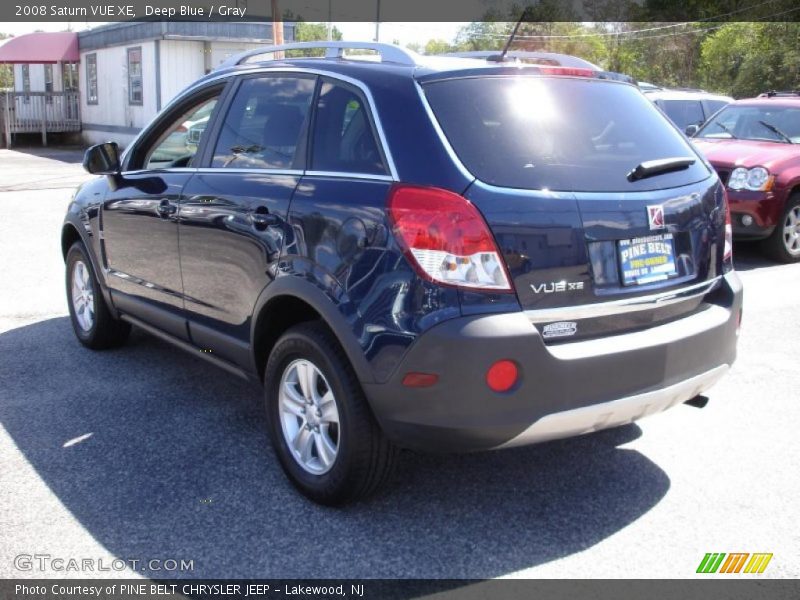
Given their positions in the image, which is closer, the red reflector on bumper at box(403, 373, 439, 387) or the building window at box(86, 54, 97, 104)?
the red reflector on bumper at box(403, 373, 439, 387)

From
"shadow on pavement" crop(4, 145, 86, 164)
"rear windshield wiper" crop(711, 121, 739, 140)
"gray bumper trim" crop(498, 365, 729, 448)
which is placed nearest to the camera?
"gray bumper trim" crop(498, 365, 729, 448)

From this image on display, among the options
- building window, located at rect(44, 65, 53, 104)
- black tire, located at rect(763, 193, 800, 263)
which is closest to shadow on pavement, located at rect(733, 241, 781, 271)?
black tire, located at rect(763, 193, 800, 263)

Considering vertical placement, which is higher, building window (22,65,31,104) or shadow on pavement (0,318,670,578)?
building window (22,65,31,104)

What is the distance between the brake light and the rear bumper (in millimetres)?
1173

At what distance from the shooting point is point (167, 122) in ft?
17.1

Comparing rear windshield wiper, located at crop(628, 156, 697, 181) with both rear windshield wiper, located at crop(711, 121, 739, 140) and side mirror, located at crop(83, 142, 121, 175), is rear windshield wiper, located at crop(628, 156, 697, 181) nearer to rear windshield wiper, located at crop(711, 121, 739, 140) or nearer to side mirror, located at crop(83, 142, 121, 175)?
side mirror, located at crop(83, 142, 121, 175)

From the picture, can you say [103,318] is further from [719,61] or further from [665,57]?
[665,57]

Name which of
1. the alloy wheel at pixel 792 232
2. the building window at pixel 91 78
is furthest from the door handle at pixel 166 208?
the building window at pixel 91 78

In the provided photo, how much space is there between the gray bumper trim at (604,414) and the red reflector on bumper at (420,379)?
0.38 m

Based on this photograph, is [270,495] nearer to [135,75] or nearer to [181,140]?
[181,140]

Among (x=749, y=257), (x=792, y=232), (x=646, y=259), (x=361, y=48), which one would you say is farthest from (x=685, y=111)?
(x=646, y=259)

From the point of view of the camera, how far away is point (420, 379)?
3.20m

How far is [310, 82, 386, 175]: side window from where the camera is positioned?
141 inches

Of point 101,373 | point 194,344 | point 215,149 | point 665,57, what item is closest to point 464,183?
point 215,149
